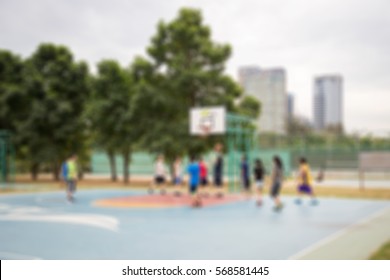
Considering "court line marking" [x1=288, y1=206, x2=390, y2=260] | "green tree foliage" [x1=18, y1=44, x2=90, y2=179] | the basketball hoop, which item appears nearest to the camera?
"court line marking" [x1=288, y1=206, x2=390, y2=260]

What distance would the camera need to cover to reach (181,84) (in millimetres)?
22203

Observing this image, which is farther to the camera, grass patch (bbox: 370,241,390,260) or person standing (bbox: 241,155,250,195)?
person standing (bbox: 241,155,250,195)

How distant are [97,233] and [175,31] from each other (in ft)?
53.0

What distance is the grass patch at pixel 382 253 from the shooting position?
601cm

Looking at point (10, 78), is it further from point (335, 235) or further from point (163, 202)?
point (335, 235)

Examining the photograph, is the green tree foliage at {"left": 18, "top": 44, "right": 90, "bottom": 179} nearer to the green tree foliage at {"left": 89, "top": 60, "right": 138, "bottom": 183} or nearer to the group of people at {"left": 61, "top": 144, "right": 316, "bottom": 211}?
the green tree foliage at {"left": 89, "top": 60, "right": 138, "bottom": 183}

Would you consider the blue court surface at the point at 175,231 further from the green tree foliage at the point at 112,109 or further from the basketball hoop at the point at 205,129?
the green tree foliage at the point at 112,109

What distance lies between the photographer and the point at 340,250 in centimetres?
671

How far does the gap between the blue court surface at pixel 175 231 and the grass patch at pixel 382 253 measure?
1.16 meters

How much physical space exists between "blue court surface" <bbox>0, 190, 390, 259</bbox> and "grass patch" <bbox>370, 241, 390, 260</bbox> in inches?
45.7

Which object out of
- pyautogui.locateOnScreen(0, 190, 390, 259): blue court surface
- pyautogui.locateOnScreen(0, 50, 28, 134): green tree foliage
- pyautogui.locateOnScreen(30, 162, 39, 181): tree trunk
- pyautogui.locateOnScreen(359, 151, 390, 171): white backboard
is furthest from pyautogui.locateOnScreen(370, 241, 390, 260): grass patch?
pyautogui.locateOnScreen(30, 162, 39, 181): tree trunk

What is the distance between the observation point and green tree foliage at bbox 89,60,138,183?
2488cm

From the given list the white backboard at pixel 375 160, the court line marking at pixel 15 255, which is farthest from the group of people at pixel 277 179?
the court line marking at pixel 15 255

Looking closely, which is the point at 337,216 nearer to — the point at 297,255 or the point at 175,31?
the point at 297,255
